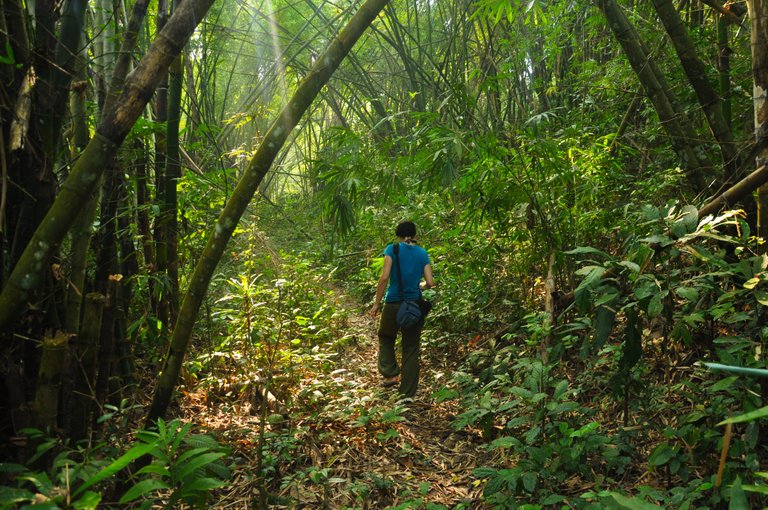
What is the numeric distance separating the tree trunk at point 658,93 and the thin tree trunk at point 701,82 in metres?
0.17

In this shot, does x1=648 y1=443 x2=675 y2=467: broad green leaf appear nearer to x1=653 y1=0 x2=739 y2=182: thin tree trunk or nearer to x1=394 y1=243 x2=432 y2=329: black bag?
x1=653 y1=0 x2=739 y2=182: thin tree trunk

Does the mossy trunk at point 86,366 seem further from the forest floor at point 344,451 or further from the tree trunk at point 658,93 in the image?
the tree trunk at point 658,93

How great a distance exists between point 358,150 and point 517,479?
244 cm

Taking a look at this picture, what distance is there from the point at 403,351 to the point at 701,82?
8.86 feet

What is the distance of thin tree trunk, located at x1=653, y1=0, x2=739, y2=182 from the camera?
304cm

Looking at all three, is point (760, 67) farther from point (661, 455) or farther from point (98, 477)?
point (98, 477)

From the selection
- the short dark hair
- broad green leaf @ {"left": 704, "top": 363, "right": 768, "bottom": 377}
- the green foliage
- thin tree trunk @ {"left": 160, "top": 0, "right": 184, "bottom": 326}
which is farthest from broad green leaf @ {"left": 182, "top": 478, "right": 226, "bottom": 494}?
the short dark hair

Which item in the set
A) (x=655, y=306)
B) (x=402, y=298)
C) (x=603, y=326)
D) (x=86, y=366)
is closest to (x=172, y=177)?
(x=86, y=366)

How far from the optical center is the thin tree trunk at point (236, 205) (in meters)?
2.13

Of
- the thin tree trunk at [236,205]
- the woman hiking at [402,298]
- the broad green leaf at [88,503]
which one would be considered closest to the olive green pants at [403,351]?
the woman hiking at [402,298]

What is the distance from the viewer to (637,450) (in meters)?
2.58

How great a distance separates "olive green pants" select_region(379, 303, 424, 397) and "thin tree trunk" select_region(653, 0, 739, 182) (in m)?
2.34

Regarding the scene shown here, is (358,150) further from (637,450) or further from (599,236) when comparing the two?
(637,450)

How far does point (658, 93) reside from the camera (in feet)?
11.0
